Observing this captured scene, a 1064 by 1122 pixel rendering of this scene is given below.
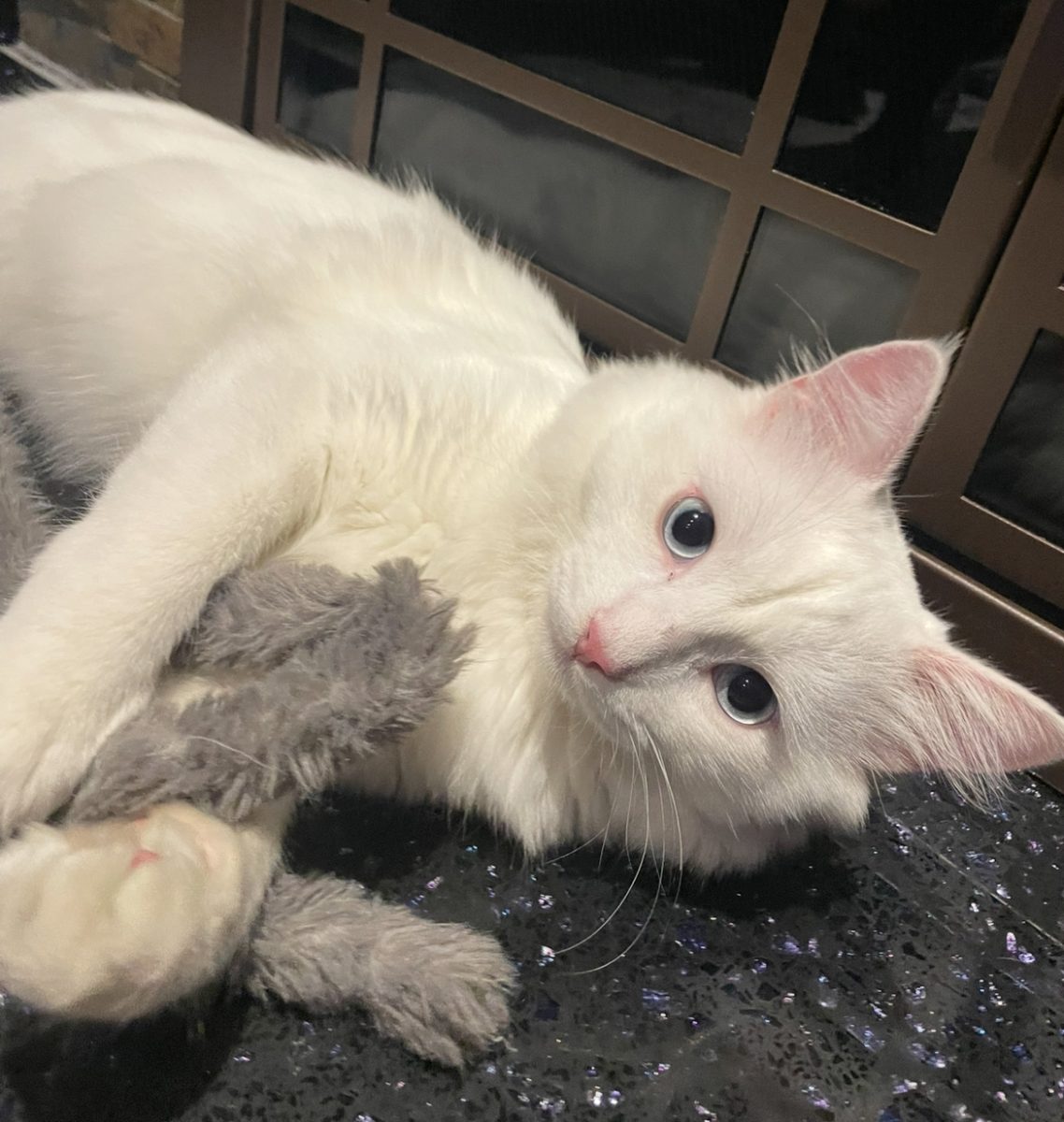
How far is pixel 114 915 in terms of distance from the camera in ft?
1.91

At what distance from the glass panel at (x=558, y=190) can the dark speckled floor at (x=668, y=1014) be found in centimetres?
98

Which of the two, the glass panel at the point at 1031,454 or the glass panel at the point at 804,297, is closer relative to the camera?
the glass panel at the point at 1031,454

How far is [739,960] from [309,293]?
852mm

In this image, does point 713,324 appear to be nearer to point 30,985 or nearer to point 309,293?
point 309,293

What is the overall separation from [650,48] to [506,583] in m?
1.02

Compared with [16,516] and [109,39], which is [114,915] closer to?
[16,516]

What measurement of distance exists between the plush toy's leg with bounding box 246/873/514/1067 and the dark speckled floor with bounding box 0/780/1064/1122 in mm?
28

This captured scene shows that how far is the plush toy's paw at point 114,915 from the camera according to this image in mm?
567

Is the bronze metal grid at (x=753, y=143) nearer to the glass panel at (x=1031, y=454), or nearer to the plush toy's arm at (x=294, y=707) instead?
the glass panel at (x=1031, y=454)

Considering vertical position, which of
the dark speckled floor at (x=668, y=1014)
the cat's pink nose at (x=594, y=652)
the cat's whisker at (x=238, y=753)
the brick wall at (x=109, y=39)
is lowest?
the dark speckled floor at (x=668, y=1014)

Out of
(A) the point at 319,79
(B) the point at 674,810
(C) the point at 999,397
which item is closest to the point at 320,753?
(B) the point at 674,810

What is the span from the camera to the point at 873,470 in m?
0.82

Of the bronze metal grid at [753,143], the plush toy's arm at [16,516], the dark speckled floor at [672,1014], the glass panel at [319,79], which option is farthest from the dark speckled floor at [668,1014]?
the glass panel at [319,79]

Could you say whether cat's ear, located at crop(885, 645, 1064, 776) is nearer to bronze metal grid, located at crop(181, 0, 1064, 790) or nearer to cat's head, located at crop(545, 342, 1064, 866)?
cat's head, located at crop(545, 342, 1064, 866)
